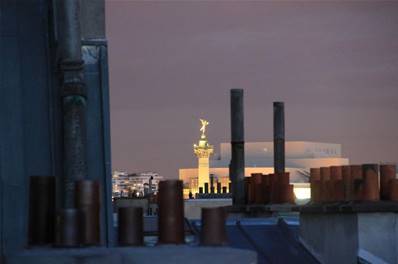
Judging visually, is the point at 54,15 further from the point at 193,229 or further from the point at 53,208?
the point at 193,229

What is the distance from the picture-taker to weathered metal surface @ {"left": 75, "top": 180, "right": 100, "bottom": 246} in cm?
1529

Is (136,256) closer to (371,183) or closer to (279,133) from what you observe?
(371,183)

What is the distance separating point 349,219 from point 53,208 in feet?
32.3

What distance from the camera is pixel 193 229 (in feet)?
104

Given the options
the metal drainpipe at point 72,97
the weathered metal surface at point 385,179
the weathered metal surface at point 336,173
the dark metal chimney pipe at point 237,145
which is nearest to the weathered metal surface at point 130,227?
the metal drainpipe at point 72,97

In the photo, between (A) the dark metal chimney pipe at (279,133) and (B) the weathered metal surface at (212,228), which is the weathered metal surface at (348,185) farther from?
(A) the dark metal chimney pipe at (279,133)

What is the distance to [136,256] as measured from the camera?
15.3 m

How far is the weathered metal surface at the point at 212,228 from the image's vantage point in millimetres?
15883

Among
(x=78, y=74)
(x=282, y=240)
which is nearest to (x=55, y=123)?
(x=78, y=74)

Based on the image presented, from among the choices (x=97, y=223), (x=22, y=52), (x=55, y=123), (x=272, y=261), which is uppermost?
(x=22, y=52)

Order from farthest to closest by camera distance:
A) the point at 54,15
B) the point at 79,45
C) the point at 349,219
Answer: the point at 349,219
the point at 54,15
the point at 79,45

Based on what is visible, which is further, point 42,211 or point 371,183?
point 371,183

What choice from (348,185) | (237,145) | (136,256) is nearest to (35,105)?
(136,256)

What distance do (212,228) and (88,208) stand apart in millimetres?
1802
